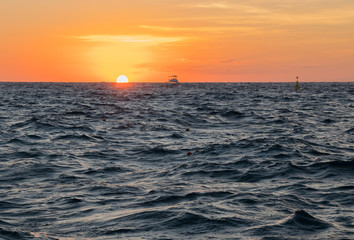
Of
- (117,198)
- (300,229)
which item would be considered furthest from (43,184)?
(300,229)

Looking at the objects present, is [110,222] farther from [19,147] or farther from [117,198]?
[19,147]

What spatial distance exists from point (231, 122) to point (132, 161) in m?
16.0

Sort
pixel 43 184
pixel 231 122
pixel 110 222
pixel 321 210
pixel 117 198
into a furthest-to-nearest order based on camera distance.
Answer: pixel 231 122 → pixel 43 184 → pixel 117 198 → pixel 321 210 → pixel 110 222

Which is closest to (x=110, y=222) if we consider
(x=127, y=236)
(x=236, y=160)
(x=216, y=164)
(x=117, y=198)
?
(x=127, y=236)

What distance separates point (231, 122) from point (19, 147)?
15902 millimetres

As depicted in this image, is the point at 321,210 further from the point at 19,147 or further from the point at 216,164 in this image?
the point at 19,147

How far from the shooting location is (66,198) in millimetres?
11680

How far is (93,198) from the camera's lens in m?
11.7

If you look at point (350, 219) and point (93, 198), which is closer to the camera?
point (350, 219)

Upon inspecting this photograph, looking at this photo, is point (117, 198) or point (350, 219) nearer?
point (350, 219)

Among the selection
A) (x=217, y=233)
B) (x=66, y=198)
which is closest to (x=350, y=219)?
(x=217, y=233)

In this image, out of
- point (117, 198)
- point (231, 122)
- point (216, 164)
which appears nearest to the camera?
point (117, 198)

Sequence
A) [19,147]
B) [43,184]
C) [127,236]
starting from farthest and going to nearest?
[19,147], [43,184], [127,236]

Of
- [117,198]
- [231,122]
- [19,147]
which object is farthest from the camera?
[231,122]
